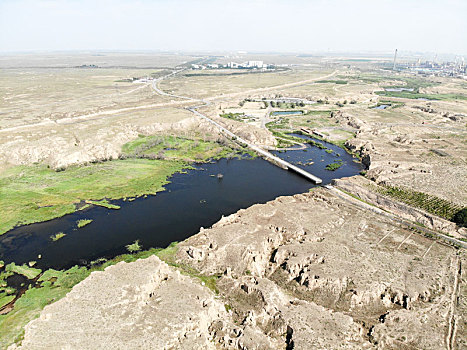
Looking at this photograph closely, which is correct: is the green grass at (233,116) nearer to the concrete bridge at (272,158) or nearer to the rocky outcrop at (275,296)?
the concrete bridge at (272,158)

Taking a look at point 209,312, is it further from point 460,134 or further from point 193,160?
point 460,134

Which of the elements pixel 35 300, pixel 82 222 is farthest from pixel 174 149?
pixel 35 300

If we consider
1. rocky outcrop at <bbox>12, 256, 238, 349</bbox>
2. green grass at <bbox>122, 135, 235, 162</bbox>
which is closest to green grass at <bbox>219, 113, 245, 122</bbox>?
green grass at <bbox>122, 135, 235, 162</bbox>

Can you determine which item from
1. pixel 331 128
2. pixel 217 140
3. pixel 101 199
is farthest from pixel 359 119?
pixel 101 199

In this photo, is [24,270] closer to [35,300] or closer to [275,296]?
[35,300]

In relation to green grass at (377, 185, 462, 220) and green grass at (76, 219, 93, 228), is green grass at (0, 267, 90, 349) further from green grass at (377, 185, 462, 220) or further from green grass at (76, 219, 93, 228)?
green grass at (377, 185, 462, 220)

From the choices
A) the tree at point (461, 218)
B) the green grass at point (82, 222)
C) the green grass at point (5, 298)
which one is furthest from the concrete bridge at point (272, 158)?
the green grass at point (5, 298)
